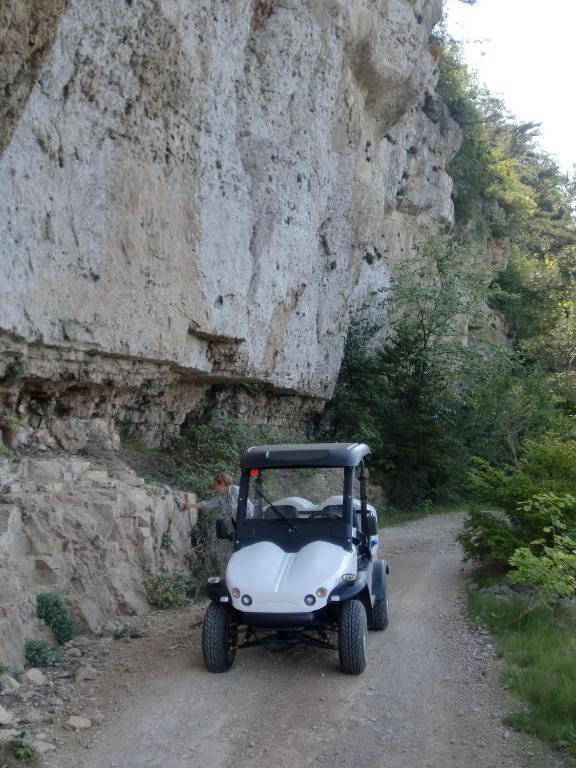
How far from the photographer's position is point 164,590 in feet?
30.5

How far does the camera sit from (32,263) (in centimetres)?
837

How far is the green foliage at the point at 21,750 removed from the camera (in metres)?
4.81

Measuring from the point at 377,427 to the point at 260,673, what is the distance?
47.7 feet

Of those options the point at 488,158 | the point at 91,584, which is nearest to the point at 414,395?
the point at 91,584

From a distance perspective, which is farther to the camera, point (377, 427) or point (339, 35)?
point (377, 427)

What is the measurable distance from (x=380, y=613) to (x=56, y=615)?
12.0 ft

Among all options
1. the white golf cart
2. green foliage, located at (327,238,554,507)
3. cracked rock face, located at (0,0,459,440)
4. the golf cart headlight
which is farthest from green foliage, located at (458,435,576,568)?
green foliage, located at (327,238,554,507)

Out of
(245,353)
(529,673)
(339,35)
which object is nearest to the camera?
(529,673)

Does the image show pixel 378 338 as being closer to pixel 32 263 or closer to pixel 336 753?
pixel 32 263

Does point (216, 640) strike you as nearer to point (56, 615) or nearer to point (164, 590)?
point (56, 615)

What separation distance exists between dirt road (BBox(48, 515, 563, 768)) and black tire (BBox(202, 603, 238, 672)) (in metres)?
0.13

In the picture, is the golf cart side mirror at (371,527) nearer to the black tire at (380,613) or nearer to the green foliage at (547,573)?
the black tire at (380,613)

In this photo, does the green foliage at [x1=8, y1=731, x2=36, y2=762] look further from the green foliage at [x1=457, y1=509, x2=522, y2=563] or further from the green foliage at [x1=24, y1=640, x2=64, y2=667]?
the green foliage at [x1=457, y1=509, x2=522, y2=563]

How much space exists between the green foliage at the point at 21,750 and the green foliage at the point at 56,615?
2578mm
